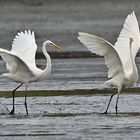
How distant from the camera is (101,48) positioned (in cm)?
1797

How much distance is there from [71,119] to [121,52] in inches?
137

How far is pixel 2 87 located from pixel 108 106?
4209 millimetres

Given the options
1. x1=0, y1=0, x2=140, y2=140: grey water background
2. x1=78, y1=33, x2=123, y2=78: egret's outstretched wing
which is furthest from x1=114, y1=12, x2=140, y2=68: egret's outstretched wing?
x1=0, y1=0, x2=140, y2=140: grey water background

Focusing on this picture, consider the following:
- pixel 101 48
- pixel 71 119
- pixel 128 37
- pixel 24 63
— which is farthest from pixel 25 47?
pixel 71 119

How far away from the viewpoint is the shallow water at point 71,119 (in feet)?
47.6

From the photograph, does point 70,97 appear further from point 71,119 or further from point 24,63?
point 71,119

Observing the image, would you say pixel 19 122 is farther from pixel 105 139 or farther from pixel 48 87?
pixel 48 87

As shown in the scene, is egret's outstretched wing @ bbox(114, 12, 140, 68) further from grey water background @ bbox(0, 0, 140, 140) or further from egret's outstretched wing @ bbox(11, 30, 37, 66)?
egret's outstretched wing @ bbox(11, 30, 37, 66)

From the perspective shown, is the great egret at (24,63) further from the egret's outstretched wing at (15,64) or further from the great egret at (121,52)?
the great egret at (121,52)

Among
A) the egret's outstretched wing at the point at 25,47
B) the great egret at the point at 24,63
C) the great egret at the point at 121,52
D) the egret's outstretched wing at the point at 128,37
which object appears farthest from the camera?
the egret's outstretched wing at the point at 25,47

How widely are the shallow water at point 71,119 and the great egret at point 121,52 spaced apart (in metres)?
0.52

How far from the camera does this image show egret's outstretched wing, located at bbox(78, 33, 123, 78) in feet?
58.1

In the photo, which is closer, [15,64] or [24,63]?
[24,63]

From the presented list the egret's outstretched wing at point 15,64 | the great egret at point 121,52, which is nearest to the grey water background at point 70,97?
the great egret at point 121,52
